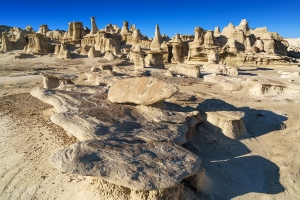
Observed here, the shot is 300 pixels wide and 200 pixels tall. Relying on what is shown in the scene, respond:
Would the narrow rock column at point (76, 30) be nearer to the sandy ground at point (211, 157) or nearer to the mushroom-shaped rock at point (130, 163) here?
the sandy ground at point (211, 157)

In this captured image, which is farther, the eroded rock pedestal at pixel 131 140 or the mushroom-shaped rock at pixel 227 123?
the mushroom-shaped rock at pixel 227 123

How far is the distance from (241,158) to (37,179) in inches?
171

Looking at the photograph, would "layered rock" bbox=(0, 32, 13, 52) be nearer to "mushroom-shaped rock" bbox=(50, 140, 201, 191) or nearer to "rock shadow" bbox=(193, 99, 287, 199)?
"rock shadow" bbox=(193, 99, 287, 199)

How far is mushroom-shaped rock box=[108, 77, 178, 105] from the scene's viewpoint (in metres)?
4.68

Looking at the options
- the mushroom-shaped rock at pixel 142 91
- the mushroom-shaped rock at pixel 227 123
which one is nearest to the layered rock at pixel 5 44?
the mushroom-shaped rock at pixel 142 91

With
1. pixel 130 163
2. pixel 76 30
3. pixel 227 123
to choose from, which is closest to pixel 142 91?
pixel 130 163

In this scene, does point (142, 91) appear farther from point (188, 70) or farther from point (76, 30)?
point (76, 30)

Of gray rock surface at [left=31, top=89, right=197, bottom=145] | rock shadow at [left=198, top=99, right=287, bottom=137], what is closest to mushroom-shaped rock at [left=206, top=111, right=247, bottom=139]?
rock shadow at [left=198, top=99, right=287, bottom=137]

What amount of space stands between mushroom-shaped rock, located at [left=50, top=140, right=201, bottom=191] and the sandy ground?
0.46 meters

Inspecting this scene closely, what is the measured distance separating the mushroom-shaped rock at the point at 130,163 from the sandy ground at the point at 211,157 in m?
0.46

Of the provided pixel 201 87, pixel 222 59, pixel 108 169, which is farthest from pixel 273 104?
pixel 222 59

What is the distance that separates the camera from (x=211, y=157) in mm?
5004

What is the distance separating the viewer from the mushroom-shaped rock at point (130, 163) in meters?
2.75

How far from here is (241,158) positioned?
513 centimetres
